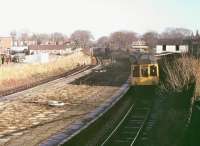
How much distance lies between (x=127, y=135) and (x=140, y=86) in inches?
490

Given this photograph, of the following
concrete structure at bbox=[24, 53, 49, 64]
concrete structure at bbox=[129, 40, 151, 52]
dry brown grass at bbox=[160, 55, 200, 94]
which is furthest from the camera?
concrete structure at bbox=[129, 40, 151, 52]

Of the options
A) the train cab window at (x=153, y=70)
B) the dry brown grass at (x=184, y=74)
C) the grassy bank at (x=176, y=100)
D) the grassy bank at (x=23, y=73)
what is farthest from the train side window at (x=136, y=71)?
the grassy bank at (x=23, y=73)

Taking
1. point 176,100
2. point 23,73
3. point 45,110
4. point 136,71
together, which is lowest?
point 45,110

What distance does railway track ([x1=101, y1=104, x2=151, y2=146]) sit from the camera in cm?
1617

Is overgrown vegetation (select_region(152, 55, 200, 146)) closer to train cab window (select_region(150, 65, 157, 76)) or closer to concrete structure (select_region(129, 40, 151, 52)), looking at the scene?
train cab window (select_region(150, 65, 157, 76))

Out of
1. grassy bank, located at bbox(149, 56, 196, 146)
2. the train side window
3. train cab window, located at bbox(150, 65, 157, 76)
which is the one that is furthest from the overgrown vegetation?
the train side window

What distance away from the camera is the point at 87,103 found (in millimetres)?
26969

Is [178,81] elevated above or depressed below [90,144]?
above

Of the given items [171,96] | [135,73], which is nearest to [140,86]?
[135,73]

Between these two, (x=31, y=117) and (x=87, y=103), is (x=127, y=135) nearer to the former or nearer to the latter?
(x=31, y=117)

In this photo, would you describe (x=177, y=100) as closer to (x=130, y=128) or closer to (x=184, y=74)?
(x=184, y=74)

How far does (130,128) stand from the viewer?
19328mm

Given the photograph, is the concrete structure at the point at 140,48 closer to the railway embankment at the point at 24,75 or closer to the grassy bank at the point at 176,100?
the railway embankment at the point at 24,75

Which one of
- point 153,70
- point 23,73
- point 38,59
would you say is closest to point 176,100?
point 153,70
